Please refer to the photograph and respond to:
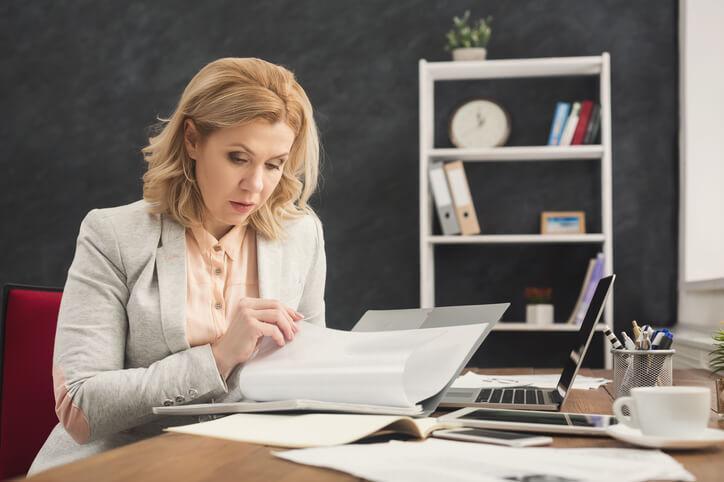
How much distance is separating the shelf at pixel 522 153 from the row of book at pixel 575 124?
0.06 meters

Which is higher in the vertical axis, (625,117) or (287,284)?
(625,117)

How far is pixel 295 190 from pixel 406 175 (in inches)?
79.9

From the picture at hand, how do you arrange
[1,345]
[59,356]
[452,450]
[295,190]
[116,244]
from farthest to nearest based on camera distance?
[295,190], [1,345], [116,244], [59,356], [452,450]

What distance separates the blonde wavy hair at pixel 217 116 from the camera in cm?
139

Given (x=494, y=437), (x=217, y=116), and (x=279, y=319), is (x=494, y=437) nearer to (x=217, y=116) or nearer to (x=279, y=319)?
(x=279, y=319)

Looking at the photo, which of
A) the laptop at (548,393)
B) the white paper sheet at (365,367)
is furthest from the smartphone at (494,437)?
the laptop at (548,393)

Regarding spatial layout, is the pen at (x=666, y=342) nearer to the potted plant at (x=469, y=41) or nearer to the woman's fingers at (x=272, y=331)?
the woman's fingers at (x=272, y=331)

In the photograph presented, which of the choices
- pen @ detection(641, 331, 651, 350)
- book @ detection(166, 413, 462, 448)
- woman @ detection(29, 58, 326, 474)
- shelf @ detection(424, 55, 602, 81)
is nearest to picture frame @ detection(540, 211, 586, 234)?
shelf @ detection(424, 55, 602, 81)

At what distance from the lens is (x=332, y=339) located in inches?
43.8

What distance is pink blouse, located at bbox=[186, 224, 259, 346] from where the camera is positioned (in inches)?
55.4

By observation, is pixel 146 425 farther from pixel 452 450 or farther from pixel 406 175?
pixel 406 175

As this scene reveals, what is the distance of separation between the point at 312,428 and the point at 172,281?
568mm

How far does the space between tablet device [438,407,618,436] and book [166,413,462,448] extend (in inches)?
1.5

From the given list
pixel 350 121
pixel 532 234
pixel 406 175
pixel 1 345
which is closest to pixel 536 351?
pixel 532 234
